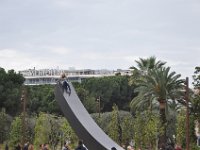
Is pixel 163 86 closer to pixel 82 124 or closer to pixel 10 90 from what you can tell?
pixel 82 124

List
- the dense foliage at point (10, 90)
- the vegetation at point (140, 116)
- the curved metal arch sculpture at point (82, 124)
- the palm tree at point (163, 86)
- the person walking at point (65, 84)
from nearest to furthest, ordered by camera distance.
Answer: the curved metal arch sculpture at point (82, 124) < the person walking at point (65, 84) < the vegetation at point (140, 116) < the palm tree at point (163, 86) < the dense foliage at point (10, 90)

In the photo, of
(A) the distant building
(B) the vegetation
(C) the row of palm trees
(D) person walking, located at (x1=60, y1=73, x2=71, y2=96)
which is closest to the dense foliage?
(B) the vegetation

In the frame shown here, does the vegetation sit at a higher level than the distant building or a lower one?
lower

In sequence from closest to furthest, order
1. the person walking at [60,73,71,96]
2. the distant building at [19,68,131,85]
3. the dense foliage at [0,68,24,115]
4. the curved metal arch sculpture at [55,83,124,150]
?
→ the curved metal arch sculpture at [55,83,124,150] < the person walking at [60,73,71,96] < the dense foliage at [0,68,24,115] < the distant building at [19,68,131,85]

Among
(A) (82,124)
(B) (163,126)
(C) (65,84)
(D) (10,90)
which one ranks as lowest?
(B) (163,126)

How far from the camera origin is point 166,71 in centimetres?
3766

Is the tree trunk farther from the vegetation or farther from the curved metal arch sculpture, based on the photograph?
the curved metal arch sculpture

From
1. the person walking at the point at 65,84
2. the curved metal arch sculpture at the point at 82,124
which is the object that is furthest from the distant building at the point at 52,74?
the curved metal arch sculpture at the point at 82,124

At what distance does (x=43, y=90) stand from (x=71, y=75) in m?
105

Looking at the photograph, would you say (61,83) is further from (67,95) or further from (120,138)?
(120,138)

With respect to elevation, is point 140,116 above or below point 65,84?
below

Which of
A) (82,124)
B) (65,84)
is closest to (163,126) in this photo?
(65,84)

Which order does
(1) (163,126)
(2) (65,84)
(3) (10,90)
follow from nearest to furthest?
(2) (65,84) < (1) (163,126) < (3) (10,90)

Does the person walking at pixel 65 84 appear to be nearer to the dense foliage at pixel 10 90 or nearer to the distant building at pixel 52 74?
the dense foliage at pixel 10 90
